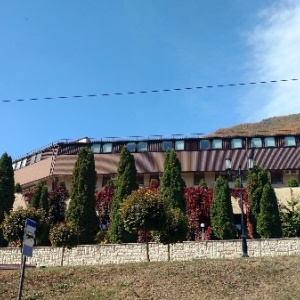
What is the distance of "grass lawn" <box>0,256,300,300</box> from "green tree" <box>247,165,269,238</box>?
45.3ft

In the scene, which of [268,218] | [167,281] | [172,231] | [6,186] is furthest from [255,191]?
[167,281]

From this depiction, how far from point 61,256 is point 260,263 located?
41.6 feet

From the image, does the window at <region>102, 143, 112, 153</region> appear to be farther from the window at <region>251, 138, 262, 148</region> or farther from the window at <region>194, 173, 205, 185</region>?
the window at <region>251, 138, 262, 148</region>

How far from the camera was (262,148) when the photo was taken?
4919 centimetres

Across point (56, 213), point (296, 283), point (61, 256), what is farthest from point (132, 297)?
point (56, 213)

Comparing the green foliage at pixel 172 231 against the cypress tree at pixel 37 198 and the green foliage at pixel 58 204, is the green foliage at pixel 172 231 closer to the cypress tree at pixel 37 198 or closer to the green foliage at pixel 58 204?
the cypress tree at pixel 37 198

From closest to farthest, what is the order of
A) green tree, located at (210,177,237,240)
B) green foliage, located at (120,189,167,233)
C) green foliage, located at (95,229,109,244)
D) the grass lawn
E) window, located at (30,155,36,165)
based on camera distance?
the grass lawn < green foliage, located at (120,189,167,233) < green foliage, located at (95,229,109,244) < green tree, located at (210,177,237,240) < window, located at (30,155,36,165)

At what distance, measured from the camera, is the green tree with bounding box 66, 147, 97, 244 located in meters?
33.1

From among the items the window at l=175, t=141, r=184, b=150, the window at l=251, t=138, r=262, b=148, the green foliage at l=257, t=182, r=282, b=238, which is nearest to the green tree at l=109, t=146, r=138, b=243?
the green foliage at l=257, t=182, r=282, b=238

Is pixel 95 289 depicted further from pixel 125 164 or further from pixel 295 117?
pixel 295 117

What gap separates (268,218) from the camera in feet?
107

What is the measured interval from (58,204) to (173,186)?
985cm

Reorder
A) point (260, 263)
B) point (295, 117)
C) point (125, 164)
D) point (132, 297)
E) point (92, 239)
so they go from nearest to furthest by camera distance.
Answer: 1. point (132, 297)
2. point (260, 263)
3. point (92, 239)
4. point (125, 164)
5. point (295, 117)

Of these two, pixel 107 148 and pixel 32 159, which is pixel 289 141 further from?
pixel 32 159
